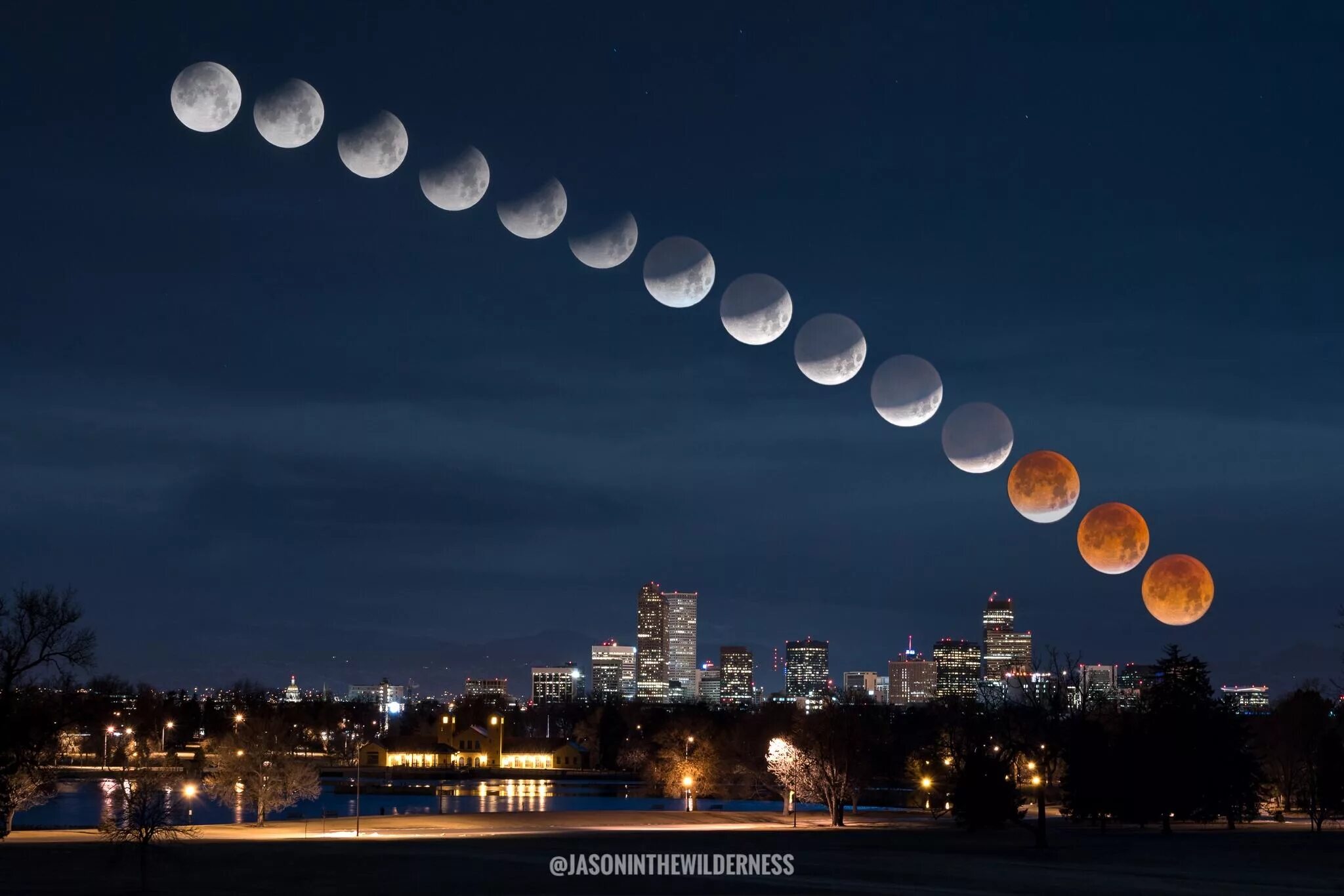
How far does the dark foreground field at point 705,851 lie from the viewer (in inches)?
1427

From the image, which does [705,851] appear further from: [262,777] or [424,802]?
[424,802]

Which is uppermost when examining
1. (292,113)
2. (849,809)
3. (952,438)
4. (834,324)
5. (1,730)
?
(292,113)

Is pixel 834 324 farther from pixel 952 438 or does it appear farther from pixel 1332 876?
pixel 1332 876

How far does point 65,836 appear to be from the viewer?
2309 inches

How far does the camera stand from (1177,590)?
37.3m

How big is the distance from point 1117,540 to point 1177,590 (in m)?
2.94

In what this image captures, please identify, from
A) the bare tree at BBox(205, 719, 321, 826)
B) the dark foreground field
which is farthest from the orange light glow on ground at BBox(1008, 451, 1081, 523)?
the bare tree at BBox(205, 719, 321, 826)

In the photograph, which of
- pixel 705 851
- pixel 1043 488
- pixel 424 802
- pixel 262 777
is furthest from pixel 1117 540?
pixel 424 802

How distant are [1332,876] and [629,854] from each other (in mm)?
21371

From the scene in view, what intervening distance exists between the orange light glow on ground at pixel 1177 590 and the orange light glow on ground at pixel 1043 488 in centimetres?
405

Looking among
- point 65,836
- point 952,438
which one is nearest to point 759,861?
point 952,438

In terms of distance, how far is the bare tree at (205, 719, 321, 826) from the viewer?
237ft

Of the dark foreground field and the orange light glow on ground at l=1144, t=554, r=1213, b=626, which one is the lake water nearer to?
the dark foreground field

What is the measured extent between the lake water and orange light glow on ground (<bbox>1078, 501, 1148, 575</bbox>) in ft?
173
